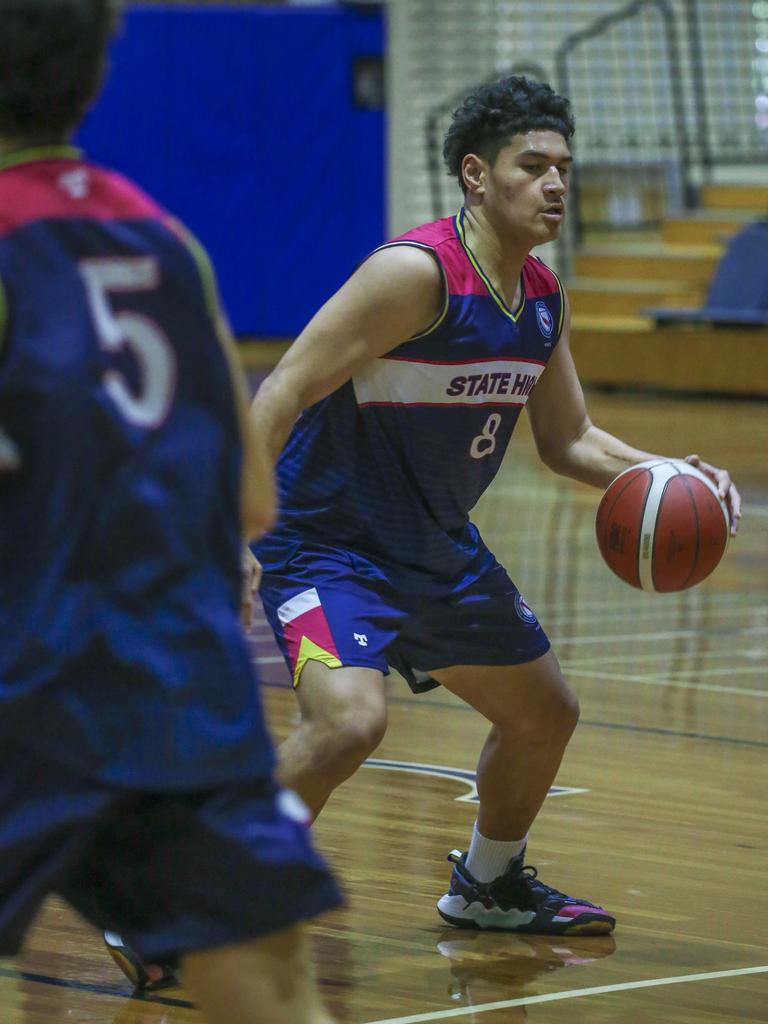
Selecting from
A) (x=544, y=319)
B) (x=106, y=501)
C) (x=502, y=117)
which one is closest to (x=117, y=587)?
(x=106, y=501)

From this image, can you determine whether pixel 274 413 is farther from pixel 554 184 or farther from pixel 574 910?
pixel 574 910

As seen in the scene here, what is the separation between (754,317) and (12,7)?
12.4m

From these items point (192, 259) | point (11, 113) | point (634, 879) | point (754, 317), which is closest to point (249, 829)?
point (192, 259)

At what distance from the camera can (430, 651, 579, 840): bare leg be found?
11.0ft

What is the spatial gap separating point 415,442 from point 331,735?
0.60 meters

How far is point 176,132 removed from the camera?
1580 cm

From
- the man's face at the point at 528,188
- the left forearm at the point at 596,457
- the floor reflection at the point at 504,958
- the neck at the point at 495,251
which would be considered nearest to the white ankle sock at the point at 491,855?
the floor reflection at the point at 504,958

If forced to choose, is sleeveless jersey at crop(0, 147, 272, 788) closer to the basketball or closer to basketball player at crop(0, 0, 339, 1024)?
basketball player at crop(0, 0, 339, 1024)

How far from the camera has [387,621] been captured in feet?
10.6

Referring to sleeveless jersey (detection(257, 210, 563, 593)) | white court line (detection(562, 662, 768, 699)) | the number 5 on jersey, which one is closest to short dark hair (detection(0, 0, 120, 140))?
the number 5 on jersey

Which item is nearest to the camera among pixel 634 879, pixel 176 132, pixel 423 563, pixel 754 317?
pixel 423 563

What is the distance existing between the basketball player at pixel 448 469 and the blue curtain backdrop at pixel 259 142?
12.4m

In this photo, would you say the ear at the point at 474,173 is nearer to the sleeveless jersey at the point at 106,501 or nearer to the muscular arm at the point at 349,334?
the muscular arm at the point at 349,334

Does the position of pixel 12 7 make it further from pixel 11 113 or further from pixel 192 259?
pixel 192 259
